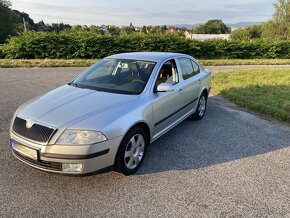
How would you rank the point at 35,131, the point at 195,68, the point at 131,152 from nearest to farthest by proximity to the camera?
the point at 35,131 → the point at 131,152 → the point at 195,68

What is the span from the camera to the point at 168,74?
4.72 m

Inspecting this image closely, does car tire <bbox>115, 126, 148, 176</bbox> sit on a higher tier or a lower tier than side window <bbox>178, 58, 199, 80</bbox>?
lower

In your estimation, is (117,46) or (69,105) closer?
(69,105)

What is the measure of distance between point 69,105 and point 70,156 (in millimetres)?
787

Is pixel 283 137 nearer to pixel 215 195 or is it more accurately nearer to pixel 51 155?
pixel 215 195

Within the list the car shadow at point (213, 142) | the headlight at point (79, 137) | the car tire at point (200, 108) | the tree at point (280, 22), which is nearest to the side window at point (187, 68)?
the car tire at point (200, 108)

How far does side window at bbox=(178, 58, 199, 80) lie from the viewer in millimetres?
5168

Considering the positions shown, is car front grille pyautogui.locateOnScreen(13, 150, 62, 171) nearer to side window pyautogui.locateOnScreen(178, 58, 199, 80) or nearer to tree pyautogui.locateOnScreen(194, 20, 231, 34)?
side window pyautogui.locateOnScreen(178, 58, 199, 80)

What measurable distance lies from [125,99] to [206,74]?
317cm

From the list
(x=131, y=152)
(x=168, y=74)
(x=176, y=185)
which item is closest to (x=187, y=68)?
(x=168, y=74)

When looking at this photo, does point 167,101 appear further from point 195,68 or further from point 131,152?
point 195,68

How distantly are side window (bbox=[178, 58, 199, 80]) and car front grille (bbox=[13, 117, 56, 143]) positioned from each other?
9.29 feet

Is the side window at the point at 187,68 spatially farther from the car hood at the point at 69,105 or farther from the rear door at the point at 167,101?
the car hood at the point at 69,105

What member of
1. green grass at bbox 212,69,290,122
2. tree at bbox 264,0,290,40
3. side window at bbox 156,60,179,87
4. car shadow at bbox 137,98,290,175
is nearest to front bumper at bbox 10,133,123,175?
car shadow at bbox 137,98,290,175
